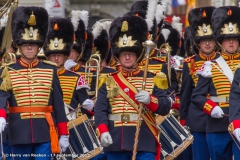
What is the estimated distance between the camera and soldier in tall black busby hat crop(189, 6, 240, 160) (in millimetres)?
13125

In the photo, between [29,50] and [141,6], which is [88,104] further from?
[141,6]

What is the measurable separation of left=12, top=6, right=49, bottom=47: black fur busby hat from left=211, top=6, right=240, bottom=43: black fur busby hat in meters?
2.23

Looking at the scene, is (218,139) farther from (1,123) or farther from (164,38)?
(164,38)

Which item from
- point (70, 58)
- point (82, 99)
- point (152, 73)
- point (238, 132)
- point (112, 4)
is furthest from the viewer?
point (112, 4)

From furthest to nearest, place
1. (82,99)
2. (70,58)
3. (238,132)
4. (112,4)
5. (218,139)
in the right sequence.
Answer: (112,4) < (70,58) < (82,99) < (218,139) < (238,132)

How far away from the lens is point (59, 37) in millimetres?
14312

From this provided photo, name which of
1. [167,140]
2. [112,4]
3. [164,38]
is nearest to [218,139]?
[167,140]

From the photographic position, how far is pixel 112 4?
121 ft

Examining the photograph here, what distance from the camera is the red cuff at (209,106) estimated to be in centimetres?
1310

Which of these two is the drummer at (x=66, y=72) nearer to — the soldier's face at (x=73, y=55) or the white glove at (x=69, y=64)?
the white glove at (x=69, y=64)

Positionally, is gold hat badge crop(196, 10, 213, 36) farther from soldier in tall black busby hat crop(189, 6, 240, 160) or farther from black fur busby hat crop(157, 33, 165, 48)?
black fur busby hat crop(157, 33, 165, 48)

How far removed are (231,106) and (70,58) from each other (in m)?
4.19

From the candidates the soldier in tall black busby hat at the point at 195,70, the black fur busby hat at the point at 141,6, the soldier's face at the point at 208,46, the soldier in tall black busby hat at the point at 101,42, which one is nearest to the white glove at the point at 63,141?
the soldier in tall black busby hat at the point at 195,70

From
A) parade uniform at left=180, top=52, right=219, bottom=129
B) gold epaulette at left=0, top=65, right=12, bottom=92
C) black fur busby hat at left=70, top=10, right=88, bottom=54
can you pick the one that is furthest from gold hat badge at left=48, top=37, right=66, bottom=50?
gold epaulette at left=0, top=65, right=12, bottom=92
